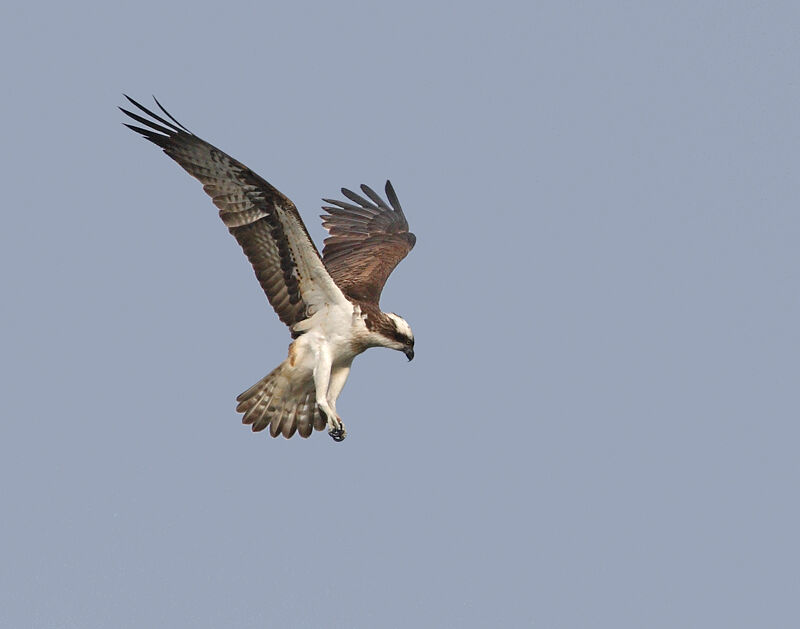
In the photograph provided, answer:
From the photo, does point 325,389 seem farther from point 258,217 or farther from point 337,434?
point 258,217

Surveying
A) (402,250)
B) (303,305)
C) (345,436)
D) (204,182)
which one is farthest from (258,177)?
(402,250)

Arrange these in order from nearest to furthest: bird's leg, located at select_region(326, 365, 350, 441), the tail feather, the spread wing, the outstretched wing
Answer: the outstretched wing
bird's leg, located at select_region(326, 365, 350, 441)
the tail feather
the spread wing

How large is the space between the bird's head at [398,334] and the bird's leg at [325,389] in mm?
611

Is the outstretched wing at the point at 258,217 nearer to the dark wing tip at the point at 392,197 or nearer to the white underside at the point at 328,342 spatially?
the white underside at the point at 328,342

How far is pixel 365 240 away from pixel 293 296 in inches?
134

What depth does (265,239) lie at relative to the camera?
13.4 metres

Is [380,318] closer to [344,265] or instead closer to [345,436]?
[345,436]

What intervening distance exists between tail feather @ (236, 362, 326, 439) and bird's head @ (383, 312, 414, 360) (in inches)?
38.4

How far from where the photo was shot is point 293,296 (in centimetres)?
1378

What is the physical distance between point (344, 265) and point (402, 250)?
0.76 m

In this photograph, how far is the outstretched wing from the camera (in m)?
13.0

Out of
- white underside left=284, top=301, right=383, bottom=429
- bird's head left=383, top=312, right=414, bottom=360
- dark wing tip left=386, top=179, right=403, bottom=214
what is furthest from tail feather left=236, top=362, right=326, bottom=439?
dark wing tip left=386, top=179, right=403, bottom=214

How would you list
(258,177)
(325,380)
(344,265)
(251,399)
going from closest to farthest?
(258,177) < (325,380) < (251,399) < (344,265)

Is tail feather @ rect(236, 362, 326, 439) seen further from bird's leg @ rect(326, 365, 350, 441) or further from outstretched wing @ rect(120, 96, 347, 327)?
outstretched wing @ rect(120, 96, 347, 327)
